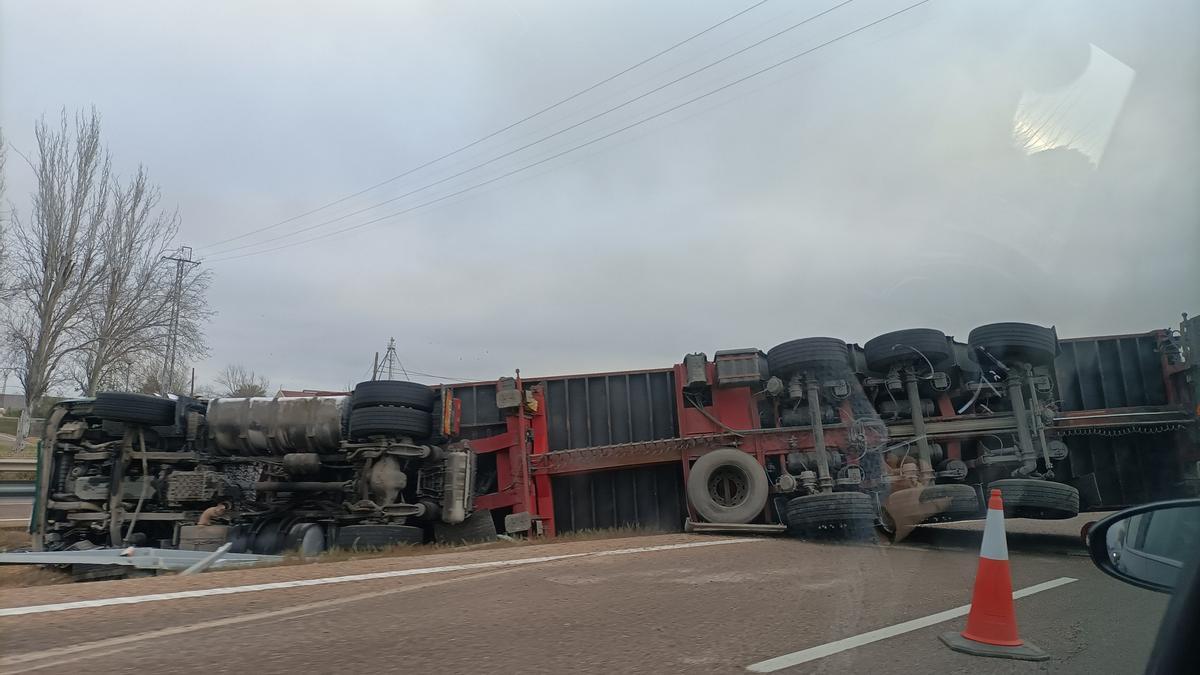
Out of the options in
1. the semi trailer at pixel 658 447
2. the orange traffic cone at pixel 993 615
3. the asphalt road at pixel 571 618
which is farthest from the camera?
the semi trailer at pixel 658 447

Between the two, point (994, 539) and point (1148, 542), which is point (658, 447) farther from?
point (1148, 542)

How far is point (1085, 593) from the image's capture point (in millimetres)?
5594

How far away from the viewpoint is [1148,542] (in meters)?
2.61

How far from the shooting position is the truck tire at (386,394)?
930 cm

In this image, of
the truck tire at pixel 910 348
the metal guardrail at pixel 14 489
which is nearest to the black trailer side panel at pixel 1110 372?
the truck tire at pixel 910 348

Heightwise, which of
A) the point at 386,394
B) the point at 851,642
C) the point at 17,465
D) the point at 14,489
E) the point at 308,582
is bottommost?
the point at 851,642

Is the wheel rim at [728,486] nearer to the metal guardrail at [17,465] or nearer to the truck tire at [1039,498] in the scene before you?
the truck tire at [1039,498]

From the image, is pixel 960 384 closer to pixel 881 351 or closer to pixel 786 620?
pixel 881 351

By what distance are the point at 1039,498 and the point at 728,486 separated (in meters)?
3.47

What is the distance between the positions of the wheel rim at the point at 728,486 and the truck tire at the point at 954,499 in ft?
7.22

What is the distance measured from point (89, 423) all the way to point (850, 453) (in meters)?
10.3

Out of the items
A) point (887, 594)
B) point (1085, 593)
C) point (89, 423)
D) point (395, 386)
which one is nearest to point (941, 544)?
point (1085, 593)

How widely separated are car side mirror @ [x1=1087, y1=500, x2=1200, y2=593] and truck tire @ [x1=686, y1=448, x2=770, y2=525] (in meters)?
6.20

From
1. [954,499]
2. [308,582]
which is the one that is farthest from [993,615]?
[308,582]
